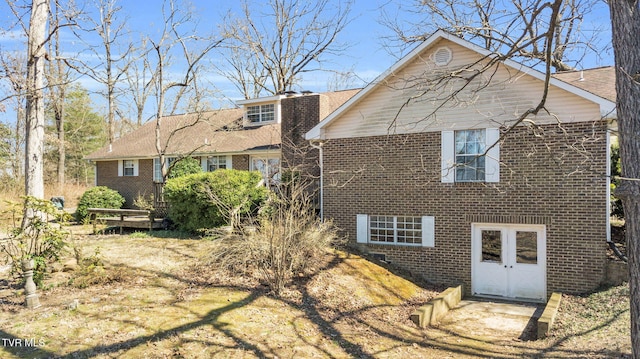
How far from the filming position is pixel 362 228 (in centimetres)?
1488

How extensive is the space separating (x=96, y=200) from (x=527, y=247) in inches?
741

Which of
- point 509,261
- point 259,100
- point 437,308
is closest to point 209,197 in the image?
point 437,308

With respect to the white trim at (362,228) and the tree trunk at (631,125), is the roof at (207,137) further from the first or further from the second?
the tree trunk at (631,125)

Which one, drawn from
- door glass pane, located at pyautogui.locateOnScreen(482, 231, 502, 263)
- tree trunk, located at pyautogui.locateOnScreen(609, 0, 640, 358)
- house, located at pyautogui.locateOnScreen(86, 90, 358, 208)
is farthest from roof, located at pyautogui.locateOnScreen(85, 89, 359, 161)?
tree trunk, located at pyautogui.locateOnScreen(609, 0, 640, 358)

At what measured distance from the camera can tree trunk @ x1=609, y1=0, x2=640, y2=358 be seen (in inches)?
203

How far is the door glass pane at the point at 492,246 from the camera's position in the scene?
13.3 m

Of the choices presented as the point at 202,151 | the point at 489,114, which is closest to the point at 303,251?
the point at 489,114

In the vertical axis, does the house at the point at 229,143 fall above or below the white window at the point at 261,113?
below

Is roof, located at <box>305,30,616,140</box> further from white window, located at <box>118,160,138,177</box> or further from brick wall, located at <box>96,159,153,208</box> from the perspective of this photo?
white window, located at <box>118,160,138,177</box>

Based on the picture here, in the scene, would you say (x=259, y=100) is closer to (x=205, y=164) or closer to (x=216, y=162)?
(x=216, y=162)

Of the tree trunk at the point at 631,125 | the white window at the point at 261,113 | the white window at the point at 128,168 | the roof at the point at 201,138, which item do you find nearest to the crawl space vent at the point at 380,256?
the roof at the point at 201,138

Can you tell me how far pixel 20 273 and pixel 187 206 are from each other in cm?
604

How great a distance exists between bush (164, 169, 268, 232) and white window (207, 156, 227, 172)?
Answer: 717cm

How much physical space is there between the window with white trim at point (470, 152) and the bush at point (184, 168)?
12727mm
